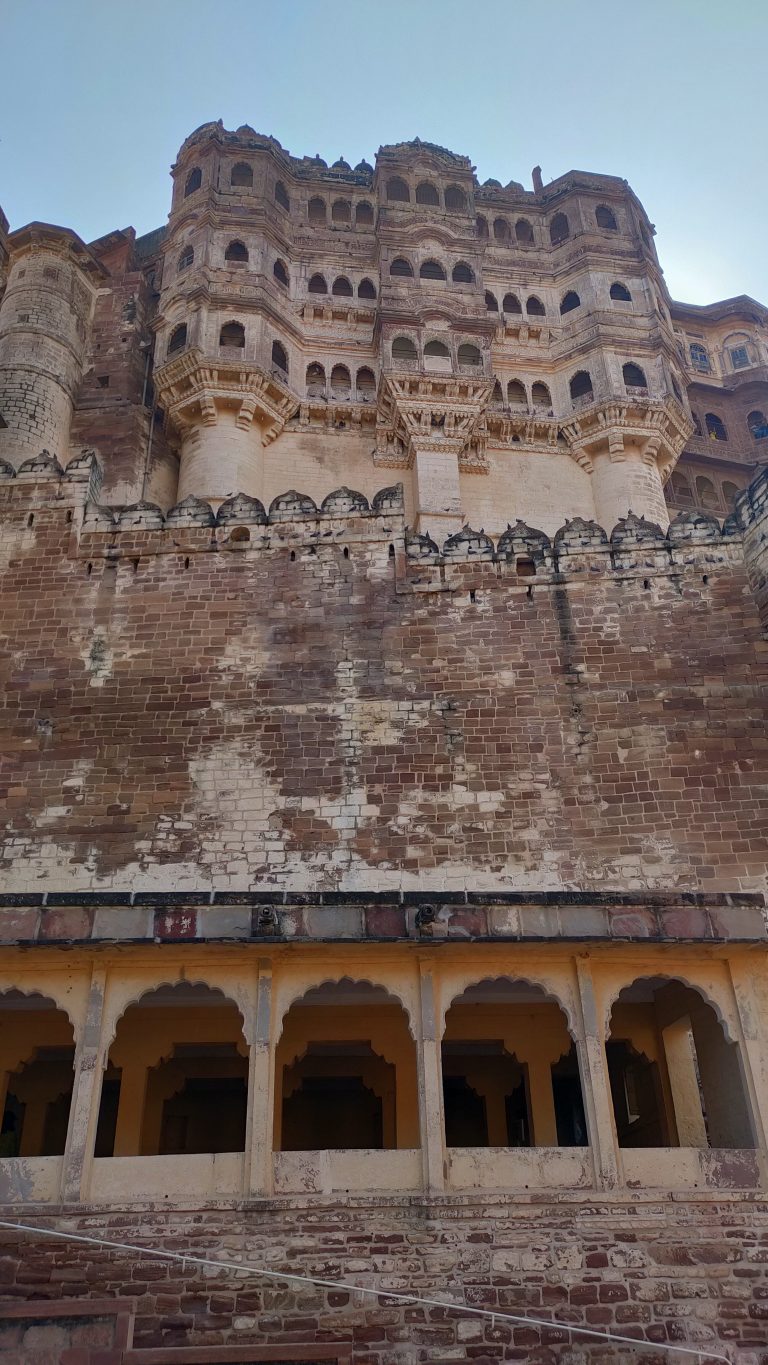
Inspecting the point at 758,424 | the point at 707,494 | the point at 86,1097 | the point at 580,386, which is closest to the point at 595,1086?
the point at 86,1097

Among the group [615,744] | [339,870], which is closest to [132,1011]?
[339,870]

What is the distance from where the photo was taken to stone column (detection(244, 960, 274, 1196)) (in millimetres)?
7598

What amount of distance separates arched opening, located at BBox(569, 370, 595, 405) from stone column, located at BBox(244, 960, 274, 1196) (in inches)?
714

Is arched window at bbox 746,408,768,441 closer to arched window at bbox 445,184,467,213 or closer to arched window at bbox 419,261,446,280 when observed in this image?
arched window at bbox 445,184,467,213

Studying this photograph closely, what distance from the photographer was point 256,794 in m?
10.9

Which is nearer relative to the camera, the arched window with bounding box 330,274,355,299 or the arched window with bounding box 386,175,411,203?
the arched window with bounding box 330,274,355,299

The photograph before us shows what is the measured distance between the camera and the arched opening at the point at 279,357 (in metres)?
22.5

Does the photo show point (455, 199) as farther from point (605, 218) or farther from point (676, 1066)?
point (676, 1066)

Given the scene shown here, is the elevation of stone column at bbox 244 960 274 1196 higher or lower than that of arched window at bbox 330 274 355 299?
lower

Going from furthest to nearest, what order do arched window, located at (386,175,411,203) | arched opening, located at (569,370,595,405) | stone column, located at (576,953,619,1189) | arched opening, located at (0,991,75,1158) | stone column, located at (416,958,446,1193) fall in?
arched window, located at (386,175,411,203) → arched opening, located at (569,370,595,405) → arched opening, located at (0,991,75,1158) → stone column, located at (576,953,619,1189) → stone column, located at (416,958,446,1193)

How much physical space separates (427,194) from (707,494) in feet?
33.6

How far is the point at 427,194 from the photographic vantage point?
25812mm

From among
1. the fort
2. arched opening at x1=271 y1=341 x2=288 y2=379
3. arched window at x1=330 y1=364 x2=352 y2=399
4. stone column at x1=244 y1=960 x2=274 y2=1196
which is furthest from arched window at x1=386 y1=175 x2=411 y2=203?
stone column at x1=244 y1=960 x2=274 y2=1196

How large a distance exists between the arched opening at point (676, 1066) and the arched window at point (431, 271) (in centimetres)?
1834
